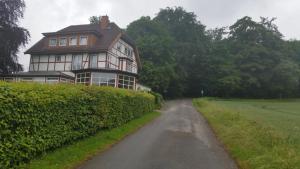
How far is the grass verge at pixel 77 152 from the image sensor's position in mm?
7768

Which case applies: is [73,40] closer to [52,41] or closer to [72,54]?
[72,54]

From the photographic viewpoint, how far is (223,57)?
72500 millimetres

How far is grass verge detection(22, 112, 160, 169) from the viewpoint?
306 inches

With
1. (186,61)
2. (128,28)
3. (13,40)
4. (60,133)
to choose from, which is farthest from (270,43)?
(60,133)

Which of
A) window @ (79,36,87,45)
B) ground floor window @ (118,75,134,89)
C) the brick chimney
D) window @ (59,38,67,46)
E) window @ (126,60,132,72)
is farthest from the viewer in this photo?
the brick chimney

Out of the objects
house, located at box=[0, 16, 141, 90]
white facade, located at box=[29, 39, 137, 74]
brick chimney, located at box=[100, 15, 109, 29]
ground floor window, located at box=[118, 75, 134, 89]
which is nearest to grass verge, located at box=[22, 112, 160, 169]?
ground floor window, located at box=[118, 75, 134, 89]

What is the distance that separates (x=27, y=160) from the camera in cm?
758

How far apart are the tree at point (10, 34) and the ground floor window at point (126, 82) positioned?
17.1m

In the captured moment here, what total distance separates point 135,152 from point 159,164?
1.74 metres

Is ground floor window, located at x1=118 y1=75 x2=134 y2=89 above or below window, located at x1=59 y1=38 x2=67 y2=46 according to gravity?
below

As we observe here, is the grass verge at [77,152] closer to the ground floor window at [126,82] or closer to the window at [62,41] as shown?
the ground floor window at [126,82]

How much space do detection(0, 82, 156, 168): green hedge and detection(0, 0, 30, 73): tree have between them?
29374 millimetres

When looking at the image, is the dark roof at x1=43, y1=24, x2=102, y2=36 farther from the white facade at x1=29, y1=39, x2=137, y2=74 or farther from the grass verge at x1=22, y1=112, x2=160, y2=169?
the grass verge at x1=22, y1=112, x2=160, y2=169

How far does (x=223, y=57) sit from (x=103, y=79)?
4823cm
